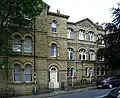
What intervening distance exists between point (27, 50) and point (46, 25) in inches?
178

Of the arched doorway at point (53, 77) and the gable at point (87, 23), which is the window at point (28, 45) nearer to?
the arched doorway at point (53, 77)

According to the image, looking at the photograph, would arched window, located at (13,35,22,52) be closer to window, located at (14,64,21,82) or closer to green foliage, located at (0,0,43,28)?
window, located at (14,64,21,82)

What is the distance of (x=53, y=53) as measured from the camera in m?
40.1

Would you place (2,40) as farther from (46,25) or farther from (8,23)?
(46,25)

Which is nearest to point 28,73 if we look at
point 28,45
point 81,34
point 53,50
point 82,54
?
point 28,45

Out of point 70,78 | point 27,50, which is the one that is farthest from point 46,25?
point 70,78

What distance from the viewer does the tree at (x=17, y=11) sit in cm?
2788

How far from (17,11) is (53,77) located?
13.7 meters

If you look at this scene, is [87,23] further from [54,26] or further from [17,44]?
[17,44]

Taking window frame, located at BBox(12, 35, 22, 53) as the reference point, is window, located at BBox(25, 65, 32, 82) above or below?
below

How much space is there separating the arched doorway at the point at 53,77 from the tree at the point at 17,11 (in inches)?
399

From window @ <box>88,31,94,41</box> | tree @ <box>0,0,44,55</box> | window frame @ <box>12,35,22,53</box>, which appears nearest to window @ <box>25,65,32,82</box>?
window frame @ <box>12,35,22,53</box>

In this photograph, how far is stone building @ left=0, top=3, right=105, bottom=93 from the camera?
3466 centimetres

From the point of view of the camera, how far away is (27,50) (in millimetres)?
35781
